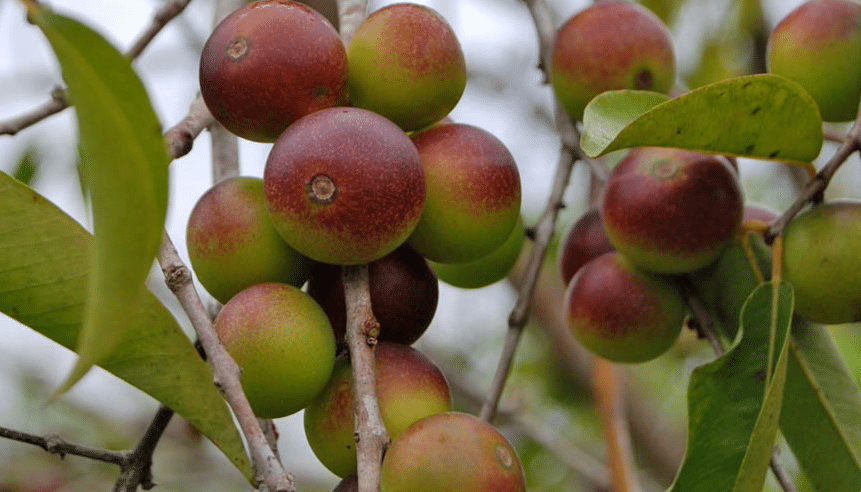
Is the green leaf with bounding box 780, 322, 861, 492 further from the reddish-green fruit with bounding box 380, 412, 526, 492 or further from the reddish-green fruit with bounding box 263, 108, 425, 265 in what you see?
the reddish-green fruit with bounding box 263, 108, 425, 265

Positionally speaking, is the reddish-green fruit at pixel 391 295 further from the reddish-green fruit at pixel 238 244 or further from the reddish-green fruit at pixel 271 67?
the reddish-green fruit at pixel 271 67

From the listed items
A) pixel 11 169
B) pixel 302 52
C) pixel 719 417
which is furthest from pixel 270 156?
pixel 11 169

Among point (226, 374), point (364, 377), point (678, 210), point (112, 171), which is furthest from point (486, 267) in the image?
point (112, 171)

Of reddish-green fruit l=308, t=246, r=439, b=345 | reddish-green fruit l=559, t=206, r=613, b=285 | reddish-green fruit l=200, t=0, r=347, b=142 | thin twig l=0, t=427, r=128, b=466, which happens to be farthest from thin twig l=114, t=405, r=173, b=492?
reddish-green fruit l=559, t=206, r=613, b=285

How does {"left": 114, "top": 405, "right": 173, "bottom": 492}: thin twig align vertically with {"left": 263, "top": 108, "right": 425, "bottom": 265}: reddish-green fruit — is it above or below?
below

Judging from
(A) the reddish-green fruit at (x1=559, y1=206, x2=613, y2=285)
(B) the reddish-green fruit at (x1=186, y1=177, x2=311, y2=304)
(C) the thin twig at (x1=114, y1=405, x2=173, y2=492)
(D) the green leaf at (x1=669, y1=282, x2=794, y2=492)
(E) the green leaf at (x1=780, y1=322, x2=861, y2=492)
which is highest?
(B) the reddish-green fruit at (x1=186, y1=177, x2=311, y2=304)

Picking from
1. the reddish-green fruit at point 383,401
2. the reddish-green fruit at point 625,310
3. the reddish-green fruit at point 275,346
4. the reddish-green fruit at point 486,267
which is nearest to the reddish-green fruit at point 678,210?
the reddish-green fruit at point 625,310

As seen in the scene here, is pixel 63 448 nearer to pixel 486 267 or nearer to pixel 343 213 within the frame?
pixel 343 213
